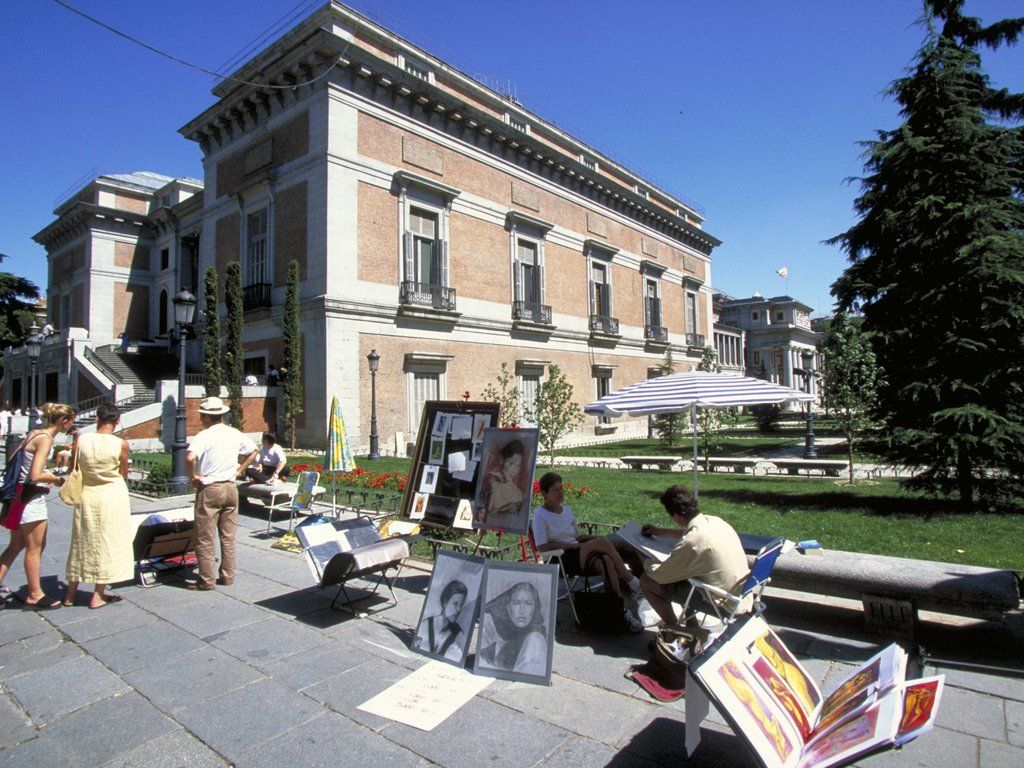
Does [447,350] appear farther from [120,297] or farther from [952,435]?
[120,297]

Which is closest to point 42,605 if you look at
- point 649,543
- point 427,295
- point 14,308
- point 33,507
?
point 33,507

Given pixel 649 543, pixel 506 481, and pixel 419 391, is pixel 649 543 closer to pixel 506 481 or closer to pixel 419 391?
pixel 506 481

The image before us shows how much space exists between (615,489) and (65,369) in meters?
29.0

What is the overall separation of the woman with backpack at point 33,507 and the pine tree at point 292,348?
15350 mm

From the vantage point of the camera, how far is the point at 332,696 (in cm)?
390

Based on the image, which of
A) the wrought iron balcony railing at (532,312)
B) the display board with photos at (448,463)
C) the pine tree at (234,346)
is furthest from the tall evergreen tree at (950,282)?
the pine tree at (234,346)

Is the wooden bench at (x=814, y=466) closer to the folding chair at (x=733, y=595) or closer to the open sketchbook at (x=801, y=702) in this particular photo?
the folding chair at (x=733, y=595)

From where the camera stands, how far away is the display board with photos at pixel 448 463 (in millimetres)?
6738

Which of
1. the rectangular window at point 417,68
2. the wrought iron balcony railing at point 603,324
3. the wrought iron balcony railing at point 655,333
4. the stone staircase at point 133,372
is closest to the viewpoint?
the stone staircase at point 133,372

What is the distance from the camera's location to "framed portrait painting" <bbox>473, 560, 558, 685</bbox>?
416 cm

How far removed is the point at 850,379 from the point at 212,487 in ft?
44.4

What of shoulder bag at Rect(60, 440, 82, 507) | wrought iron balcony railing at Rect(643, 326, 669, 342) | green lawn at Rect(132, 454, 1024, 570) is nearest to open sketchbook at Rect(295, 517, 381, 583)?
shoulder bag at Rect(60, 440, 82, 507)

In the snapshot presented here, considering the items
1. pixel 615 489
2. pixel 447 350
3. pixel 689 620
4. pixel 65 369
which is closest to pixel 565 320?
pixel 447 350

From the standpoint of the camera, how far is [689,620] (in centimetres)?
448
